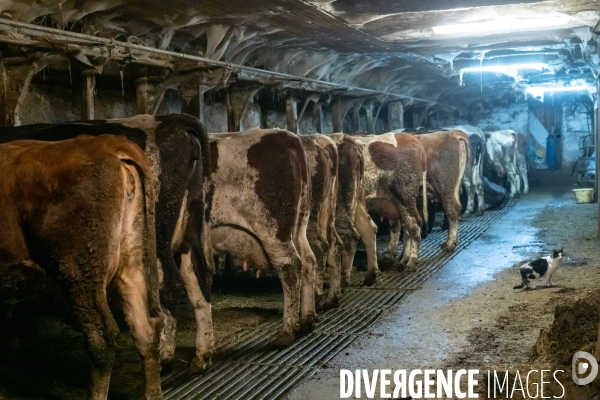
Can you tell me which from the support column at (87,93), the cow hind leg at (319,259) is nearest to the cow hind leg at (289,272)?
the cow hind leg at (319,259)

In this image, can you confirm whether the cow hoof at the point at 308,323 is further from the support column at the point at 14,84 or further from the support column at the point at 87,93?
the support column at the point at 14,84

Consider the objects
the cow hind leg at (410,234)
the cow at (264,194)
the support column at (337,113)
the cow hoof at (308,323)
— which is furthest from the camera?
the support column at (337,113)

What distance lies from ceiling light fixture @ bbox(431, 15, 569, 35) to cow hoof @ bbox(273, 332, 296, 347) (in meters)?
5.98

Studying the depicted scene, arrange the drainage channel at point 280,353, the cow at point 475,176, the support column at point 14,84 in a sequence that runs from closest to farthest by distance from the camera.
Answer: the drainage channel at point 280,353 → the support column at point 14,84 → the cow at point 475,176

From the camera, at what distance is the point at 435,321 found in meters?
7.09

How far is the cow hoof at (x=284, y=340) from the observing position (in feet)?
21.2

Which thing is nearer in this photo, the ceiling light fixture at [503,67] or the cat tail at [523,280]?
the cat tail at [523,280]

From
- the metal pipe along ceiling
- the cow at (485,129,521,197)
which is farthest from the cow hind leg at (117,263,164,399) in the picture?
the cow at (485,129,521,197)

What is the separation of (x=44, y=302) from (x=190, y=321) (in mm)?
2354

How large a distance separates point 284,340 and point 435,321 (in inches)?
65.0

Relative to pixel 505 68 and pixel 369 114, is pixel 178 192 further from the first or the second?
pixel 505 68

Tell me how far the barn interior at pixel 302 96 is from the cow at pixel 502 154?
12.5ft

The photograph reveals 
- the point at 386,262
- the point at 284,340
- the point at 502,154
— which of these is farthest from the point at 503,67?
the point at 284,340

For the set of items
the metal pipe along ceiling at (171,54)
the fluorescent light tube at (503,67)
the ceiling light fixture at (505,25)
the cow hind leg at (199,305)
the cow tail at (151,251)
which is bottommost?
the cow hind leg at (199,305)
